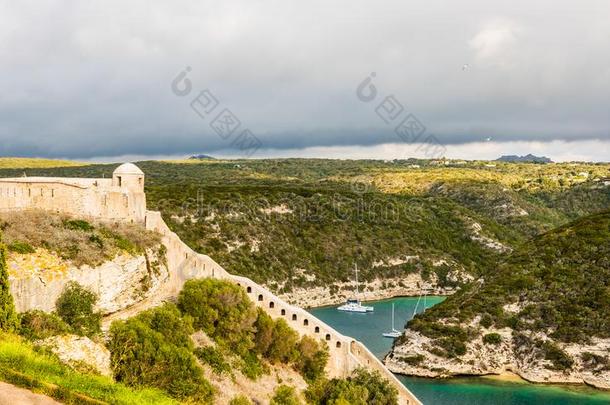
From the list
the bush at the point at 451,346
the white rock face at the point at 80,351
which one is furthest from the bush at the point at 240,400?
the bush at the point at 451,346

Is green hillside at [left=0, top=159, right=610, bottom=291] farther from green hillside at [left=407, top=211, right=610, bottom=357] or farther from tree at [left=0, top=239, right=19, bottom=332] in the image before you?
tree at [left=0, top=239, right=19, bottom=332]

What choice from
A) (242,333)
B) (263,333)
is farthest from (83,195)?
(263,333)

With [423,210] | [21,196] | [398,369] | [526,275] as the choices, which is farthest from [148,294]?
[423,210]

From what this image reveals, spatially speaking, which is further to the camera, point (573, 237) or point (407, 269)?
point (407, 269)

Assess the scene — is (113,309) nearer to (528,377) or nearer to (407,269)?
(528,377)

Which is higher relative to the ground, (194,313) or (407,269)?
(194,313)

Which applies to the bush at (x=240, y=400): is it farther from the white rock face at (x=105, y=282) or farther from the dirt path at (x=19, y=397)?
the dirt path at (x=19, y=397)

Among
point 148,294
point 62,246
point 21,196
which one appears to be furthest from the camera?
point 148,294
